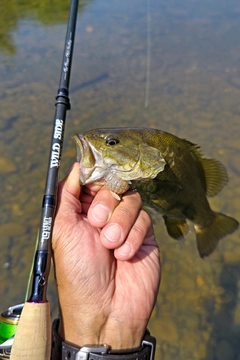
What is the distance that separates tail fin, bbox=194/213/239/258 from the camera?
272 cm

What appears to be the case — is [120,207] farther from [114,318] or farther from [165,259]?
[165,259]

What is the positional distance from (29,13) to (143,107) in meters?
4.43

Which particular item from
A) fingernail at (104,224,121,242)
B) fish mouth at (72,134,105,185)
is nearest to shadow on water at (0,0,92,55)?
fish mouth at (72,134,105,185)

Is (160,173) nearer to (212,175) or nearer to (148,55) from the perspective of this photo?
(212,175)

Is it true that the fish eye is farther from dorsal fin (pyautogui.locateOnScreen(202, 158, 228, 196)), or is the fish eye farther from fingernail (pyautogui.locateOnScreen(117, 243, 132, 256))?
dorsal fin (pyautogui.locateOnScreen(202, 158, 228, 196))

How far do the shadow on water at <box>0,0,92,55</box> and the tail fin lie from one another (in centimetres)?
575

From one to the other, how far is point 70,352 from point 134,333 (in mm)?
319

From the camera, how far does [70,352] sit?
1.50 meters

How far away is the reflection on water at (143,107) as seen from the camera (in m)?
3.43

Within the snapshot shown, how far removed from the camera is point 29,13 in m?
7.88

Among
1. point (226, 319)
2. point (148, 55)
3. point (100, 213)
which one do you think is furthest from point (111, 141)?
point (148, 55)

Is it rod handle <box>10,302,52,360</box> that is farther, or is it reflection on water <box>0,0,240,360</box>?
reflection on water <box>0,0,240,360</box>

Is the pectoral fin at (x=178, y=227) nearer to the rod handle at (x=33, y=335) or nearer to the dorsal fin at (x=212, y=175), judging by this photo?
the dorsal fin at (x=212, y=175)

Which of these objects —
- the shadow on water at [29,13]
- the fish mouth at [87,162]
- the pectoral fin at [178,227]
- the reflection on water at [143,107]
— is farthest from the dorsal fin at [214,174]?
the shadow on water at [29,13]
